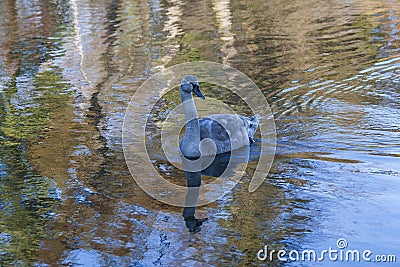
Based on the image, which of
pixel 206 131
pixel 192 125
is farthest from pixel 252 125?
pixel 192 125

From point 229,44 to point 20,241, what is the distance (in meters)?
9.72

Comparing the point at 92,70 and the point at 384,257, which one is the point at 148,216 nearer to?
the point at 384,257

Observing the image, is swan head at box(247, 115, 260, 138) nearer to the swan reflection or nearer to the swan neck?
the swan reflection

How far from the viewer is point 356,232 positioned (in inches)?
250

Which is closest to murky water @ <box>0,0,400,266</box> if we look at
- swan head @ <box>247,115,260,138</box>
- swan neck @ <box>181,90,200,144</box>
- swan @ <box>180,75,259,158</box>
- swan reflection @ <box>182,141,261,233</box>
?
swan reflection @ <box>182,141,261,233</box>

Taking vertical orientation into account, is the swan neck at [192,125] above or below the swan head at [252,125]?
above

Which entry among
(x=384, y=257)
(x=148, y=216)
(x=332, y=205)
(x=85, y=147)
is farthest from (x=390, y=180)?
(x=85, y=147)

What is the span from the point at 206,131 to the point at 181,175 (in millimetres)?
831

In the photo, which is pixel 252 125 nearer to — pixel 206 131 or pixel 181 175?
pixel 206 131

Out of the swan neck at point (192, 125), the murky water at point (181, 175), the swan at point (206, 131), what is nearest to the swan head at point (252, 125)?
the swan at point (206, 131)

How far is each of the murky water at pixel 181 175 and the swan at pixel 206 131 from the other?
60cm

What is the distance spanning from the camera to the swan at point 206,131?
333 inches

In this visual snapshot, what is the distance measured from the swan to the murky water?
0.60 meters

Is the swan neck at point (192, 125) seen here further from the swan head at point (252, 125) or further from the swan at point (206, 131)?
the swan head at point (252, 125)
